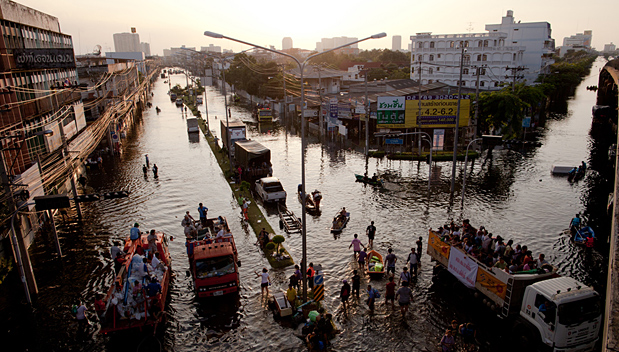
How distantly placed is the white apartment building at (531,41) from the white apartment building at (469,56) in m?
18.8

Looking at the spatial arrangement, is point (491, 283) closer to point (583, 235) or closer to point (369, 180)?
point (583, 235)

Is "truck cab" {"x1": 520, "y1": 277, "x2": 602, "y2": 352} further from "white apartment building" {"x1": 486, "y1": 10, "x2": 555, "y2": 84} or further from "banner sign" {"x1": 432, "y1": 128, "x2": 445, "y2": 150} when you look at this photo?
"white apartment building" {"x1": 486, "y1": 10, "x2": 555, "y2": 84}

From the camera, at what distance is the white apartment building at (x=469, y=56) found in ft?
284

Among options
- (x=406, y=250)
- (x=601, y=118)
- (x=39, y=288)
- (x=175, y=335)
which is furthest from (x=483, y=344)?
(x=601, y=118)

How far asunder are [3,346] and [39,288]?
461 cm

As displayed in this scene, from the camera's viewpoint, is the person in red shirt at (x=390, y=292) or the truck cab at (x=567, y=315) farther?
the person in red shirt at (x=390, y=292)

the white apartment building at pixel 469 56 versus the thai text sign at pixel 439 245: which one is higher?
→ the white apartment building at pixel 469 56

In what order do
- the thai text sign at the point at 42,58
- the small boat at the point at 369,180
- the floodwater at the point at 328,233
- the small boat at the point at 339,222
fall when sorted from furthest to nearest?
the small boat at the point at 369,180 < the thai text sign at the point at 42,58 < the small boat at the point at 339,222 < the floodwater at the point at 328,233

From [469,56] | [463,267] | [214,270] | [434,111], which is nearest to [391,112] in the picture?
[434,111]

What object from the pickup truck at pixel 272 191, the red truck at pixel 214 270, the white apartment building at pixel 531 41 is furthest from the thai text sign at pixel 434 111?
the white apartment building at pixel 531 41

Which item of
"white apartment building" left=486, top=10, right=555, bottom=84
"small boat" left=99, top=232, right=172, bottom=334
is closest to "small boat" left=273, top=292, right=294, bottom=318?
"small boat" left=99, top=232, right=172, bottom=334

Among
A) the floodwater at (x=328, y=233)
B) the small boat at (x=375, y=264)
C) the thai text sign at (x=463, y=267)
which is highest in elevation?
the thai text sign at (x=463, y=267)

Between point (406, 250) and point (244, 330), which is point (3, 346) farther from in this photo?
point (406, 250)

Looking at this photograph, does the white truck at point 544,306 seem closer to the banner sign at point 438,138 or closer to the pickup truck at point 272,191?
the pickup truck at point 272,191
